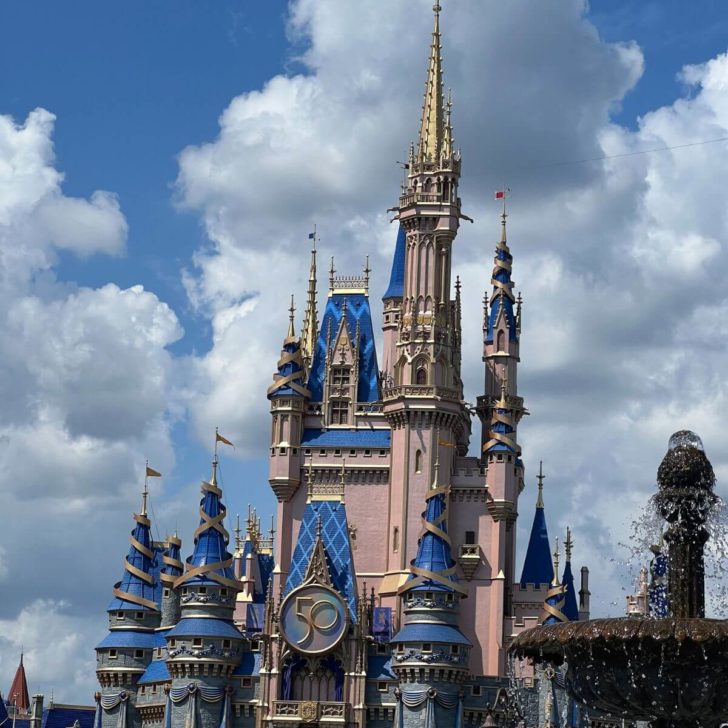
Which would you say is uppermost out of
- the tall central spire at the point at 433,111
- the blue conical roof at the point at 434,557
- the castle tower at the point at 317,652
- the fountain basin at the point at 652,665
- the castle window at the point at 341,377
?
the tall central spire at the point at 433,111

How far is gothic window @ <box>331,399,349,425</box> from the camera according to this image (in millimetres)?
104375

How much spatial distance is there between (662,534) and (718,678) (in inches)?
156

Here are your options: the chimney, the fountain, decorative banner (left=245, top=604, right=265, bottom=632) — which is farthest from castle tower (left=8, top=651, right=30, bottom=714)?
the fountain

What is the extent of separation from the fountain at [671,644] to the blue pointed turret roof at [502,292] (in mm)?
69956

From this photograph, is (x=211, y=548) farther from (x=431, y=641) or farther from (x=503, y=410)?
(x=503, y=410)

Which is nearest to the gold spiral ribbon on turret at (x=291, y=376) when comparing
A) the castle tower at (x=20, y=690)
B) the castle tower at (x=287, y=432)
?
the castle tower at (x=287, y=432)

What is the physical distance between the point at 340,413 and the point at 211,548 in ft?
38.1

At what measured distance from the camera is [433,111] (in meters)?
108

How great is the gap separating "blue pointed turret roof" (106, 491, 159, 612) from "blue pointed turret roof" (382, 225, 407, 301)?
1931cm

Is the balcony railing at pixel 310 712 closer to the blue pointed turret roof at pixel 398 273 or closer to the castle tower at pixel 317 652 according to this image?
the castle tower at pixel 317 652

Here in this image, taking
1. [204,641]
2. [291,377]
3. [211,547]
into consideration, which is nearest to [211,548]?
[211,547]

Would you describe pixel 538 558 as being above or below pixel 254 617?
above

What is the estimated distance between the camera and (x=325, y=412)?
104m

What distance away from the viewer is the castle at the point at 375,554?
9369cm
